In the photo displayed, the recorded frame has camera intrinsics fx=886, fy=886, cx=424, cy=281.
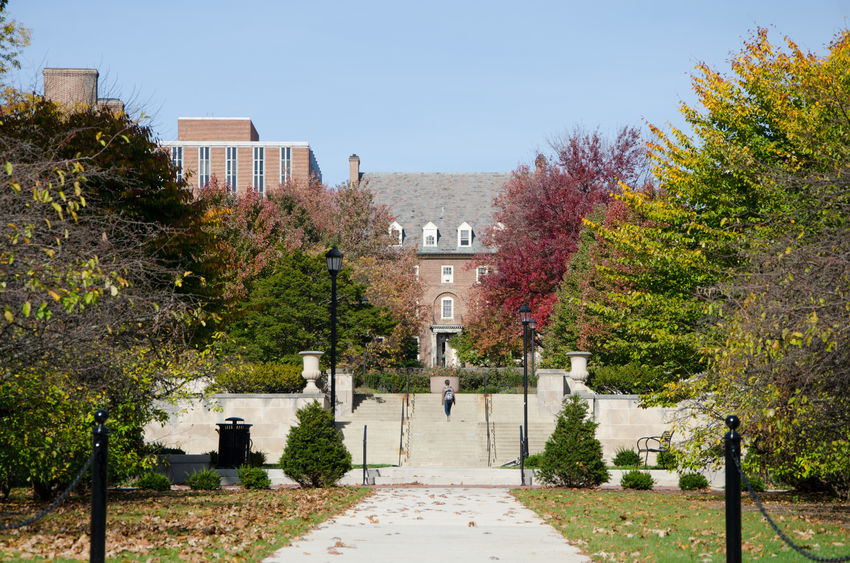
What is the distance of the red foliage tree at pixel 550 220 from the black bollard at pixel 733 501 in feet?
116

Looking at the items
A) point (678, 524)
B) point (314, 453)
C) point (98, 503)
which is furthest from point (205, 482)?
point (98, 503)

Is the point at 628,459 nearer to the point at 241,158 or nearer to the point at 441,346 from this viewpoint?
the point at 441,346

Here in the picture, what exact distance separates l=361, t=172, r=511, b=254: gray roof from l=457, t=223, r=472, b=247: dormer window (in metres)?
0.41

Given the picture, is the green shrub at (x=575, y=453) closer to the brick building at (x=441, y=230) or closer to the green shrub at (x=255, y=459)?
the green shrub at (x=255, y=459)

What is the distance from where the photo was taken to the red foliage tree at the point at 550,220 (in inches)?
1704

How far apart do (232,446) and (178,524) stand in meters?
10.8

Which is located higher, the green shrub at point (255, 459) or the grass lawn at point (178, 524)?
the grass lawn at point (178, 524)

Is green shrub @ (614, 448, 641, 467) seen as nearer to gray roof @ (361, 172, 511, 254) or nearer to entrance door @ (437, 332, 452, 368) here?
entrance door @ (437, 332, 452, 368)

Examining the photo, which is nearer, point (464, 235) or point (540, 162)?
point (540, 162)

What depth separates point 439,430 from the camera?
31656 mm

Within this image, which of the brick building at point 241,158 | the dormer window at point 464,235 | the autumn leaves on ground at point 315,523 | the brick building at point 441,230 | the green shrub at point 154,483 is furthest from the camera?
the brick building at point 241,158

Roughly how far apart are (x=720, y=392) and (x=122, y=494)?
37.2ft

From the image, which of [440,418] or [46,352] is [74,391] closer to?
[46,352]

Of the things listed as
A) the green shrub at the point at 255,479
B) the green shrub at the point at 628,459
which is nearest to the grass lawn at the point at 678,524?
the green shrub at the point at 255,479
